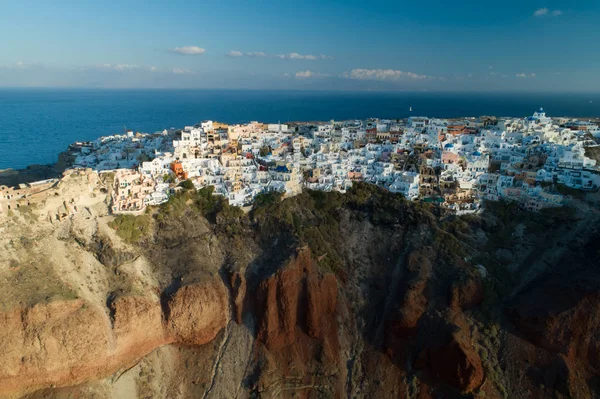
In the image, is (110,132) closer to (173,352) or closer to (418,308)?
(173,352)

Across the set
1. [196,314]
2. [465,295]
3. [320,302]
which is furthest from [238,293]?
[465,295]

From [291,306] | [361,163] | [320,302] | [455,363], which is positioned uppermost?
[361,163]

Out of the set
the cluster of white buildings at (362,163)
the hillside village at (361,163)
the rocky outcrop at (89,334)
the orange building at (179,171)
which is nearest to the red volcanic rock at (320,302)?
the rocky outcrop at (89,334)

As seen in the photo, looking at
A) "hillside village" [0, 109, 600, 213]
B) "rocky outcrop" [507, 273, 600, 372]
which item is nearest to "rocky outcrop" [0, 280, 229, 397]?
"hillside village" [0, 109, 600, 213]

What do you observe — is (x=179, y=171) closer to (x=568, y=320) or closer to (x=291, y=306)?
(x=291, y=306)

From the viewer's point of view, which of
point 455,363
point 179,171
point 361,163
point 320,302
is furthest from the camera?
point 361,163

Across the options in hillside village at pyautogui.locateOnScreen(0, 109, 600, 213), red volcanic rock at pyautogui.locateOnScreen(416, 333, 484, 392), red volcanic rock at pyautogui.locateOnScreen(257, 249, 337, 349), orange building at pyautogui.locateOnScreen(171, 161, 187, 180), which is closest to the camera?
red volcanic rock at pyautogui.locateOnScreen(416, 333, 484, 392)

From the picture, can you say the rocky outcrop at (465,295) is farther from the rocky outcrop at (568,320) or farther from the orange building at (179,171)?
the orange building at (179,171)

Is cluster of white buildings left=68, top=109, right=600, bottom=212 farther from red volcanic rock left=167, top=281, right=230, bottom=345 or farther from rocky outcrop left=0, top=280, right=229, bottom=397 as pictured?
rocky outcrop left=0, top=280, right=229, bottom=397
